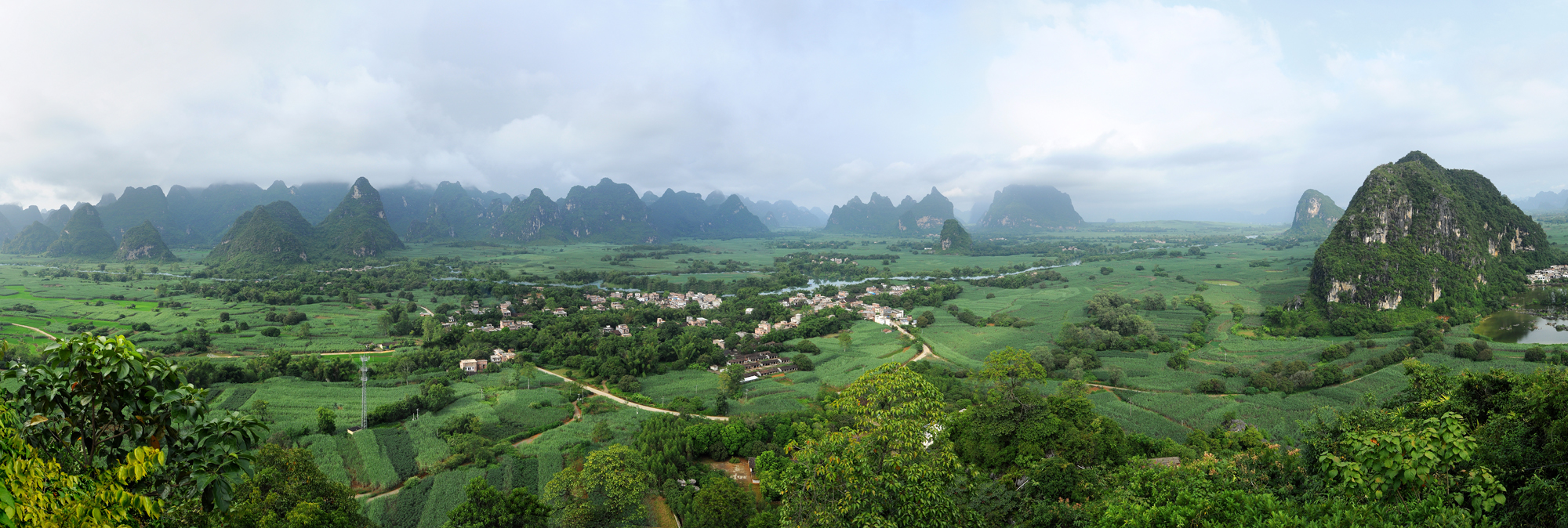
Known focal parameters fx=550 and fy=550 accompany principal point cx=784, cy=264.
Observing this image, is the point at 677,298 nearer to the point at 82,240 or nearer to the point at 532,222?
the point at 532,222

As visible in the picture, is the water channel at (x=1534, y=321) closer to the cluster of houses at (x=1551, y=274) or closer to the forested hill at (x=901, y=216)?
the cluster of houses at (x=1551, y=274)

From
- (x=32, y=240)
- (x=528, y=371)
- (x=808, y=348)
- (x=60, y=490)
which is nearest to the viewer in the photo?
(x=60, y=490)

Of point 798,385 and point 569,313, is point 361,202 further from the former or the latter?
point 798,385

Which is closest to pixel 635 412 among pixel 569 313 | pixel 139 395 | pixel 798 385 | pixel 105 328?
pixel 798 385

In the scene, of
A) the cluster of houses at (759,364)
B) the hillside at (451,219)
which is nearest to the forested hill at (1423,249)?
the cluster of houses at (759,364)

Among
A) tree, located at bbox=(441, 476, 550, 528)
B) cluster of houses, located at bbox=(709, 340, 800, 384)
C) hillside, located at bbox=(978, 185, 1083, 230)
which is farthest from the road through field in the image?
hillside, located at bbox=(978, 185, 1083, 230)

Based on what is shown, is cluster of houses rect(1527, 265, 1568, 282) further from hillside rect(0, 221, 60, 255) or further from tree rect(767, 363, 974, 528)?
hillside rect(0, 221, 60, 255)

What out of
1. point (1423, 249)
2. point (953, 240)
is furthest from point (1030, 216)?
point (1423, 249)
